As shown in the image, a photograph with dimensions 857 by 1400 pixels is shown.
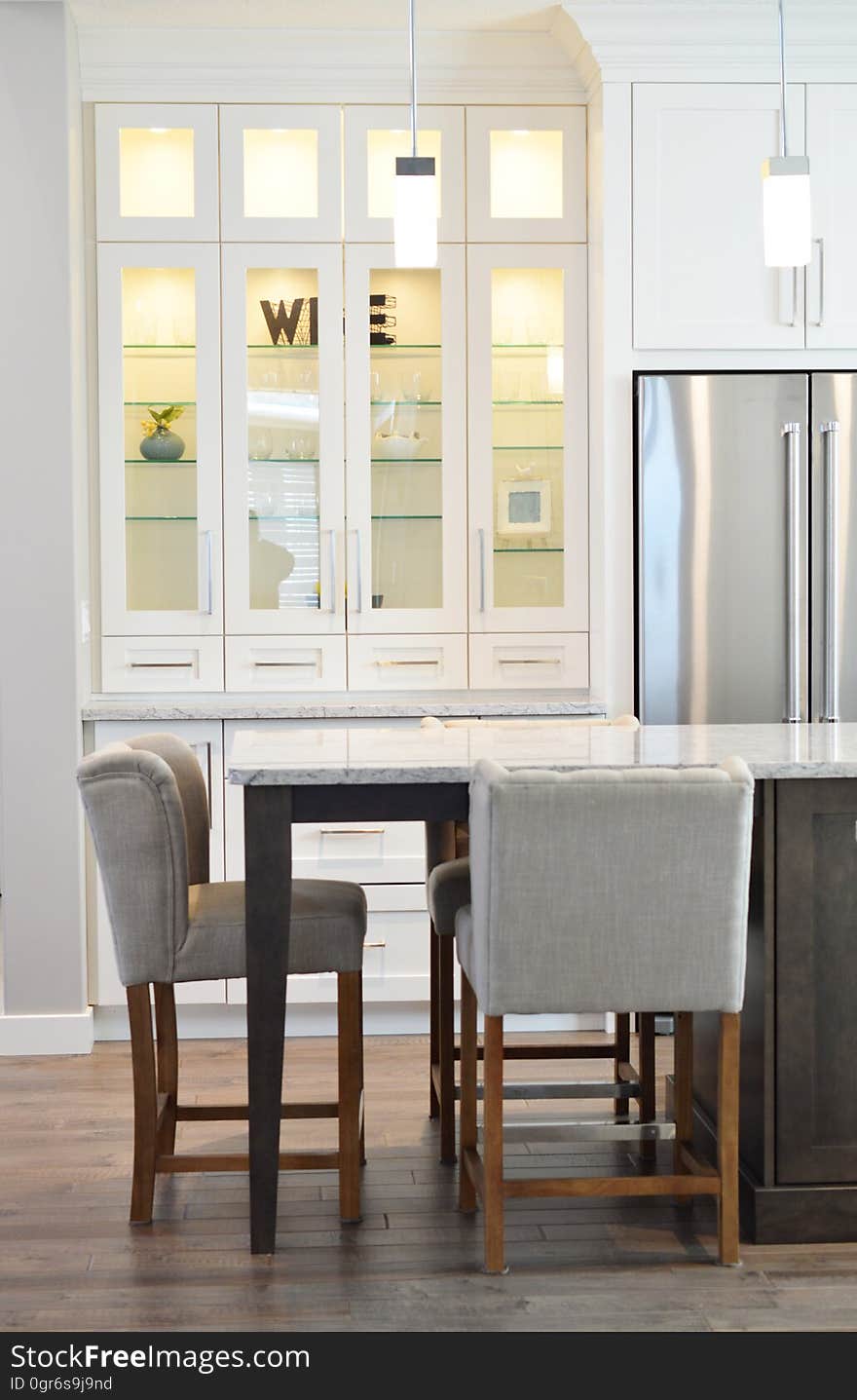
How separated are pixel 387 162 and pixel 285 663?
61.2 inches

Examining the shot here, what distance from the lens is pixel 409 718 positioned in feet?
13.4

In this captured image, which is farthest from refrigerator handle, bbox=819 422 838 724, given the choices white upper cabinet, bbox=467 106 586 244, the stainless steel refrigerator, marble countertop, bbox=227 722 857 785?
white upper cabinet, bbox=467 106 586 244

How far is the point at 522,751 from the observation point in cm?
267

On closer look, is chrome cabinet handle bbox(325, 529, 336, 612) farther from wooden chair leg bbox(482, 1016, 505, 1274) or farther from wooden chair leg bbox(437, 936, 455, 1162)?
wooden chair leg bbox(482, 1016, 505, 1274)

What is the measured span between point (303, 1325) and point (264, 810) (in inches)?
32.7

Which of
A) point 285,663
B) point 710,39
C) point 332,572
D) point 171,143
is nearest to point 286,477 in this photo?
point 332,572

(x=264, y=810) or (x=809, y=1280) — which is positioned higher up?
(x=264, y=810)

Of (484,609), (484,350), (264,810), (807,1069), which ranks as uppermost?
(484,350)

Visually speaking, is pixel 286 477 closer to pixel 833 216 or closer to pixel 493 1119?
pixel 833 216

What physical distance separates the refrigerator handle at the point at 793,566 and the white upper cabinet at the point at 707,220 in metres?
0.31

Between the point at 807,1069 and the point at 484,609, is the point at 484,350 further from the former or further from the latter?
the point at 807,1069

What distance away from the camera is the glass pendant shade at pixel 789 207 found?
2641mm

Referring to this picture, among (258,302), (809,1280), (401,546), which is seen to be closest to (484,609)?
(401,546)

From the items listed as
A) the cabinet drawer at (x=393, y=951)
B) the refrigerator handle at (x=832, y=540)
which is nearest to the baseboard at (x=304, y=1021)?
the cabinet drawer at (x=393, y=951)
